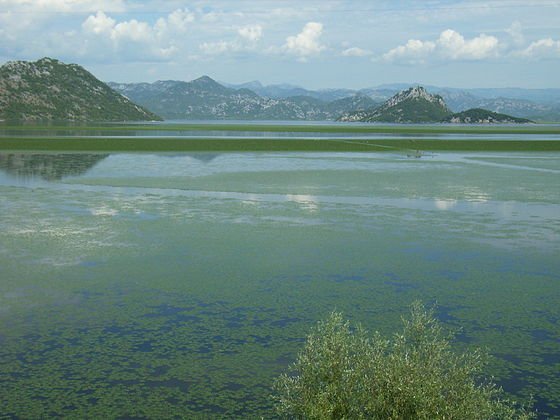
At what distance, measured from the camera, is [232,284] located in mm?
20844

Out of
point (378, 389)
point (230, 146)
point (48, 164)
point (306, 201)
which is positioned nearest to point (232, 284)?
point (378, 389)

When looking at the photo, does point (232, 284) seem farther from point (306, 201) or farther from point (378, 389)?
point (306, 201)

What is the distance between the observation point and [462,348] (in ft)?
50.0

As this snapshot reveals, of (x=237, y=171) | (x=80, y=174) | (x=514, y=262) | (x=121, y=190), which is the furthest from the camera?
(x=237, y=171)

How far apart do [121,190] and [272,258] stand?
2455 centimetres

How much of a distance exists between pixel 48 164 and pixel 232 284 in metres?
54.1

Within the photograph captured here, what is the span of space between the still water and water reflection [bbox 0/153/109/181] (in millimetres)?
11468

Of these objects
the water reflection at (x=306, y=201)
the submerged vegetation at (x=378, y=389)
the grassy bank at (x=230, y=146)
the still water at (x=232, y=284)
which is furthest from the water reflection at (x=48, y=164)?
the submerged vegetation at (x=378, y=389)

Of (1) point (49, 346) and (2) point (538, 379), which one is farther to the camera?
(1) point (49, 346)

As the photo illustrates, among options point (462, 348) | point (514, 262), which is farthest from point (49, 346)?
point (514, 262)

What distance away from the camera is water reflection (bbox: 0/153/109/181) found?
5669 centimetres

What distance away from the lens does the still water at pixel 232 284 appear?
13.4m

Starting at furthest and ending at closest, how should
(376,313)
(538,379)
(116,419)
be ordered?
(376,313), (538,379), (116,419)

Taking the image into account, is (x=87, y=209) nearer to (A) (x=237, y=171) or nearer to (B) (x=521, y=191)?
(A) (x=237, y=171)
